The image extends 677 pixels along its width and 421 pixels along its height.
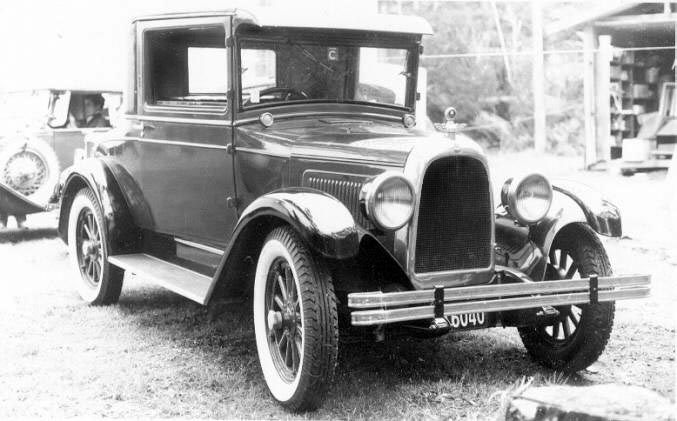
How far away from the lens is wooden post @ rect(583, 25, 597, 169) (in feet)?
43.7

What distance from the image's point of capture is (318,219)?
10.8ft

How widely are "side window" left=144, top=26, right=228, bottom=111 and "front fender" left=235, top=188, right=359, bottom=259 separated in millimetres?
1223

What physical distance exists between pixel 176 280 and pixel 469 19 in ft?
65.3

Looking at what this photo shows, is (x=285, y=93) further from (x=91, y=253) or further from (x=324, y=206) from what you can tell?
(x=91, y=253)

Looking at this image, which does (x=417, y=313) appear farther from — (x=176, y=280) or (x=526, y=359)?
(x=176, y=280)

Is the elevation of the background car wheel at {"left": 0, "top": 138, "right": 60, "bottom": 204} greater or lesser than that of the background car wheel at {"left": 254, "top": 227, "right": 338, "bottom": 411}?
greater

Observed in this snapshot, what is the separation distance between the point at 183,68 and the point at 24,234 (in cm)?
467

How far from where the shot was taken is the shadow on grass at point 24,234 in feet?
27.4

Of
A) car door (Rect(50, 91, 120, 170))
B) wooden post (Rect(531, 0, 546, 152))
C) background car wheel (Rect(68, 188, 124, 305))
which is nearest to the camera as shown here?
background car wheel (Rect(68, 188, 124, 305))

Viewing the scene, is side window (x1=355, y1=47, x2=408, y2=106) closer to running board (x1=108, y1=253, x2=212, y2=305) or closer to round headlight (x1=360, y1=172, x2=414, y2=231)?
round headlight (x1=360, y1=172, x2=414, y2=231)

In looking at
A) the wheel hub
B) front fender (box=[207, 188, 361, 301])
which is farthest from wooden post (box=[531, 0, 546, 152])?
front fender (box=[207, 188, 361, 301])

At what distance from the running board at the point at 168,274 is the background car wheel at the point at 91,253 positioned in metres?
0.21

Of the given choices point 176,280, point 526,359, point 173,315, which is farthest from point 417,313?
point 173,315

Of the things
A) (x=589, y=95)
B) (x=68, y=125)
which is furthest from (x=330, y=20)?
(x=589, y=95)
